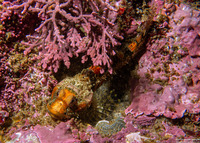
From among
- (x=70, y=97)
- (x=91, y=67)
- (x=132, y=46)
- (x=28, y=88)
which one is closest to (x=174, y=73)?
(x=132, y=46)

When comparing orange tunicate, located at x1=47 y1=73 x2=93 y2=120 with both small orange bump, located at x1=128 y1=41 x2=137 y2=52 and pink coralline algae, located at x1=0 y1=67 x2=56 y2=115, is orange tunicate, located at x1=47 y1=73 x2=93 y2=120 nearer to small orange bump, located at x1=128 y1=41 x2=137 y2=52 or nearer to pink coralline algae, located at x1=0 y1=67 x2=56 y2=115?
pink coralline algae, located at x1=0 y1=67 x2=56 y2=115

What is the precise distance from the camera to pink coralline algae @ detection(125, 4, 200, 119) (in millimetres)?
3025

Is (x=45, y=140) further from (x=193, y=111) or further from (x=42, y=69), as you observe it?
(x=193, y=111)

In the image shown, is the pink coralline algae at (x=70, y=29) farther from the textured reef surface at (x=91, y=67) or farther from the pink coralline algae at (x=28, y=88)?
the pink coralline algae at (x=28, y=88)

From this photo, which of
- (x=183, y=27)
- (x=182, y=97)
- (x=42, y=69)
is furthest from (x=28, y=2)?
(x=182, y=97)

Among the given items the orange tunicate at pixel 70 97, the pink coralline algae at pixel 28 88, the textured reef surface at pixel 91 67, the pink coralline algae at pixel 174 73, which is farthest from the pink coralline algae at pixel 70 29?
the pink coralline algae at pixel 174 73

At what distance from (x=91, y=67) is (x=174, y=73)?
202cm

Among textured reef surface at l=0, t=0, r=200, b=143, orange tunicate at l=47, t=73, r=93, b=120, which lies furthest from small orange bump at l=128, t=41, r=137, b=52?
orange tunicate at l=47, t=73, r=93, b=120

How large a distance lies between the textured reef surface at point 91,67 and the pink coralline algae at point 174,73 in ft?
0.07

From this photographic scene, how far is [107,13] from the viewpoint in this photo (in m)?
2.98

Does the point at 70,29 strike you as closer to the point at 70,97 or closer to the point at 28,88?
the point at 70,97

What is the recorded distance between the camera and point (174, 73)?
10.6 ft

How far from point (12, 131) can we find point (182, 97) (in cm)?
378

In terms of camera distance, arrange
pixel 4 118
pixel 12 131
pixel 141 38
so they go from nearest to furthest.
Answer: pixel 12 131 → pixel 4 118 → pixel 141 38
